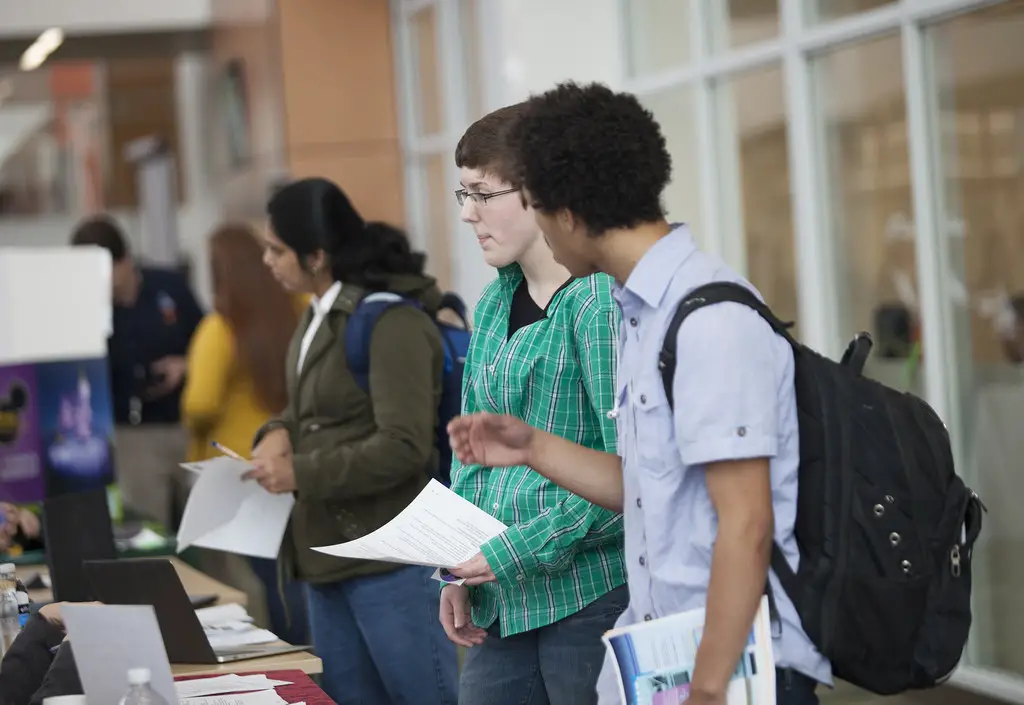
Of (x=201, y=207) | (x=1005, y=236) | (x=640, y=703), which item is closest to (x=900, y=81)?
(x=1005, y=236)

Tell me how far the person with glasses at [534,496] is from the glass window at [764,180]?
3292mm

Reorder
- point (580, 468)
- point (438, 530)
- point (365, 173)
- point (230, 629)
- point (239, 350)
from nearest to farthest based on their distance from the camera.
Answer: point (580, 468), point (438, 530), point (230, 629), point (239, 350), point (365, 173)

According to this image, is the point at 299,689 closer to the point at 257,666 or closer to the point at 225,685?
the point at 225,685

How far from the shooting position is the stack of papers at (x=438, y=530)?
87.7 inches

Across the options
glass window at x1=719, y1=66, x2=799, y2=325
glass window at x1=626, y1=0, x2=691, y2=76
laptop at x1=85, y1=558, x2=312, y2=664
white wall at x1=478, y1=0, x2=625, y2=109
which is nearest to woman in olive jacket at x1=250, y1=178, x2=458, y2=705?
laptop at x1=85, y1=558, x2=312, y2=664

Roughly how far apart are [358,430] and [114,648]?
1395 millimetres

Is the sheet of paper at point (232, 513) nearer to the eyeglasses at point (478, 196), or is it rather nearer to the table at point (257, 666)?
the table at point (257, 666)

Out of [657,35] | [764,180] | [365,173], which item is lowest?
[764,180]

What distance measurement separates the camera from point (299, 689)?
2.54 m

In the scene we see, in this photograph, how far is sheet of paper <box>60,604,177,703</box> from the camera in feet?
6.23

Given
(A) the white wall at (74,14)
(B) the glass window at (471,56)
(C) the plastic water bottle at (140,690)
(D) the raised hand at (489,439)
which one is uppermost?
(A) the white wall at (74,14)

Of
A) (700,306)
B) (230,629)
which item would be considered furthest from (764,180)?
(700,306)

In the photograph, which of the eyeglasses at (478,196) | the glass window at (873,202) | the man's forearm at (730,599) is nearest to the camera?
the man's forearm at (730,599)

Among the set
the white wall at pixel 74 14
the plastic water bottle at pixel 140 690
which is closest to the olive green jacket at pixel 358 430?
the plastic water bottle at pixel 140 690
